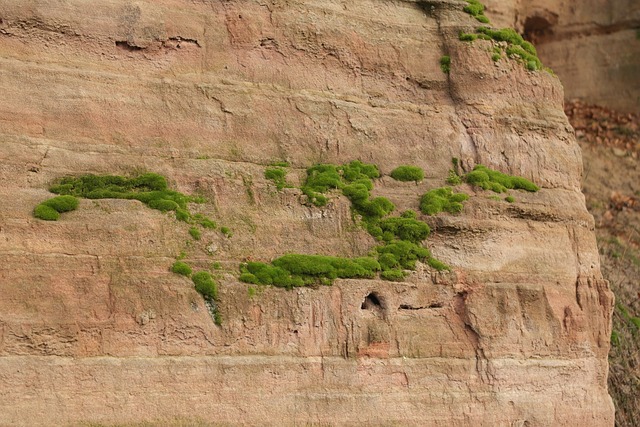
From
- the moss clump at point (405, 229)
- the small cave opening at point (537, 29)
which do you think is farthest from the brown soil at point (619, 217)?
the moss clump at point (405, 229)

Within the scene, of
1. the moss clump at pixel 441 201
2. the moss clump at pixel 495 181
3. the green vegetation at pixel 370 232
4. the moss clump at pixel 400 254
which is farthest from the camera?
the moss clump at pixel 495 181

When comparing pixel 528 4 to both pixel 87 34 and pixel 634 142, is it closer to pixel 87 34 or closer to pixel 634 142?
pixel 634 142

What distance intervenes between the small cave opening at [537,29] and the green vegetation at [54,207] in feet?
75.7

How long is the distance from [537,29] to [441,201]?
1809 cm

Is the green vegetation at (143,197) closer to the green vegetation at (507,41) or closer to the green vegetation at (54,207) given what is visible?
the green vegetation at (54,207)

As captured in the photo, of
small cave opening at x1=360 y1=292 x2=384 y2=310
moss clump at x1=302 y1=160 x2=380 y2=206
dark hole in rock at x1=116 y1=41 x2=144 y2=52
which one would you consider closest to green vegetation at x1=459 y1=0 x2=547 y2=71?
moss clump at x1=302 y1=160 x2=380 y2=206

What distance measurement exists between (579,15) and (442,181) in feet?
58.9

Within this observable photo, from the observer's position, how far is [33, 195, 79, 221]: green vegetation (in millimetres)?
17188

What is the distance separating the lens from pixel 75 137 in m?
18.7

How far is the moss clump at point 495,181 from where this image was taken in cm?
2139

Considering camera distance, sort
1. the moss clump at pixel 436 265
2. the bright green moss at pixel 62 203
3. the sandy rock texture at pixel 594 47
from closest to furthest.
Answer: the bright green moss at pixel 62 203 → the moss clump at pixel 436 265 → the sandy rock texture at pixel 594 47

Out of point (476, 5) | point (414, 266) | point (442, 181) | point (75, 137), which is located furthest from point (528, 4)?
point (75, 137)

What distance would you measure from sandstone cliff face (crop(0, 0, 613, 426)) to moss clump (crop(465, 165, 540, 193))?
10.2 inches

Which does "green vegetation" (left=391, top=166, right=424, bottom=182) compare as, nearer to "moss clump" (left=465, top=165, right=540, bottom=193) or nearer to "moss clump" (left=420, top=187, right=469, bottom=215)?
"moss clump" (left=420, top=187, right=469, bottom=215)
